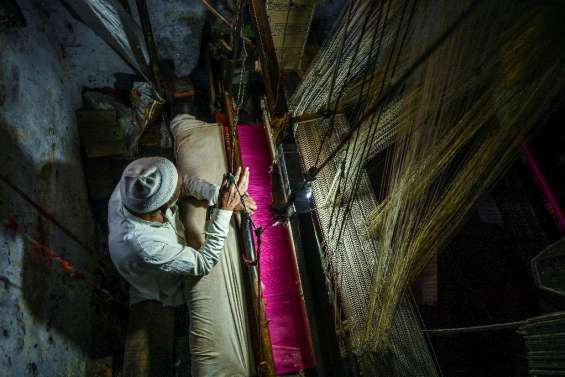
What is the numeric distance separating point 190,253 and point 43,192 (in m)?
2.01

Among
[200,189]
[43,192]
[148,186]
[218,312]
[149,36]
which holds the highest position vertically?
[149,36]

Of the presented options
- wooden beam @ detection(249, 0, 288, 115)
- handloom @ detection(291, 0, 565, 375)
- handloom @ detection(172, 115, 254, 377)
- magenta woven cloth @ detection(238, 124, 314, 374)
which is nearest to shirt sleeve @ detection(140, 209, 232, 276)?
handloom @ detection(172, 115, 254, 377)

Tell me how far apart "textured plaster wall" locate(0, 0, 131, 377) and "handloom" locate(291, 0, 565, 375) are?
9.59 ft

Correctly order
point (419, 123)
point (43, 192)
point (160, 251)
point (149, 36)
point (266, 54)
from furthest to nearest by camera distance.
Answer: point (149, 36), point (266, 54), point (43, 192), point (160, 251), point (419, 123)

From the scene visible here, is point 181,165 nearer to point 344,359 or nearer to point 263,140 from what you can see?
point 263,140

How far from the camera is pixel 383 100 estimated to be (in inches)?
63.4

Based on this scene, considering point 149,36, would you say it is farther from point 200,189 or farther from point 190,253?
point 190,253

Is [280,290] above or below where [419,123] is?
below

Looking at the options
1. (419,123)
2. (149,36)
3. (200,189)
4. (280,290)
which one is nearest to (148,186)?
(200,189)

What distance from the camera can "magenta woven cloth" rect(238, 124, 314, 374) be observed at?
292 cm

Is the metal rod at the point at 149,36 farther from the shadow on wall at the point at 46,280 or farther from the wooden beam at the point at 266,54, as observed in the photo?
the shadow on wall at the point at 46,280

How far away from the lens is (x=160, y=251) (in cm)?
266

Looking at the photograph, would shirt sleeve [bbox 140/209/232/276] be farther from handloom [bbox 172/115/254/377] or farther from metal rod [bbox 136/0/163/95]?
metal rod [bbox 136/0/163/95]

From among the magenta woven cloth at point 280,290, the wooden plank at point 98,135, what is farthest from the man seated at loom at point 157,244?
the wooden plank at point 98,135
